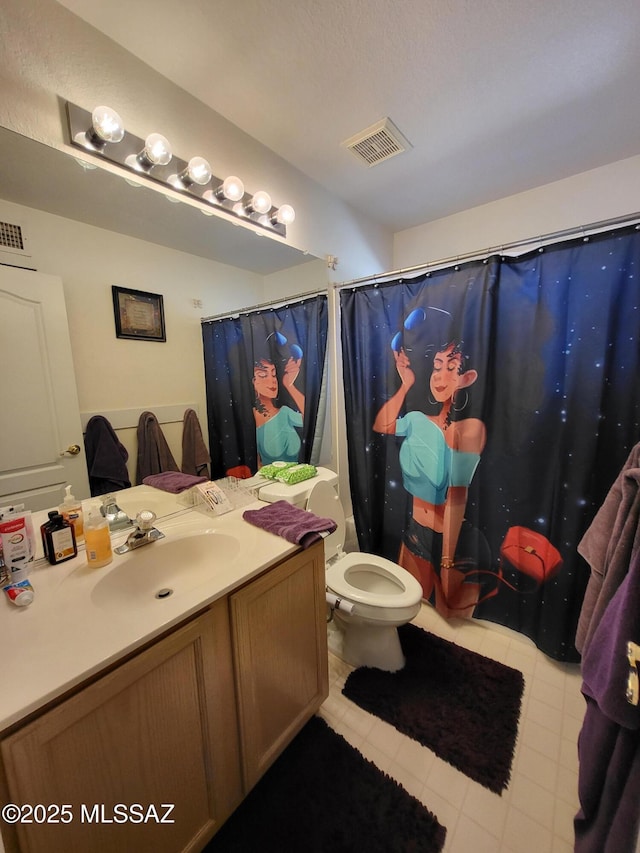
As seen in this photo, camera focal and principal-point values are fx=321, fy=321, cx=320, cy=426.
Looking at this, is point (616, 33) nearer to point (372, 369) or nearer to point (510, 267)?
point (510, 267)

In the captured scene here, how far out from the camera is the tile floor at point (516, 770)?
958 millimetres

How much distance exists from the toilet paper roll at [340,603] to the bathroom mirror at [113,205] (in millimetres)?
1611

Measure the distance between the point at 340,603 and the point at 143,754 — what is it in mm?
857

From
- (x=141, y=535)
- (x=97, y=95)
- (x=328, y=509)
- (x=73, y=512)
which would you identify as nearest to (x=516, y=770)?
(x=328, y=509)

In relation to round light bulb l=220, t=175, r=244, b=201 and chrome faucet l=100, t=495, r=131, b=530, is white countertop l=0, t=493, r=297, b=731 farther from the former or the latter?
round light bulb l=220, t=175, r=244, b=201

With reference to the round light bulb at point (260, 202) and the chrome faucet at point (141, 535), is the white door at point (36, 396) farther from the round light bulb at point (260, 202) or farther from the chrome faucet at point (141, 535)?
the round light bulb at point (260, 202)

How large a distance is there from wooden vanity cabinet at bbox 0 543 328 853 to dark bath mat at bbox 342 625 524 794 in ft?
1.30

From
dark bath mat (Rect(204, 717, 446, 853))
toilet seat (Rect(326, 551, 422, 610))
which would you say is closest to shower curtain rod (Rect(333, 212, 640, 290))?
toilet seat (Rect(326, 551, 422, 610))

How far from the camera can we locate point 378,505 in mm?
1969

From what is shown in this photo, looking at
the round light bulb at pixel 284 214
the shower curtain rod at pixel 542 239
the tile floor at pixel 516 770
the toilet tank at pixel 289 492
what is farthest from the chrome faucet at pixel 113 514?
the shower curtain rod at pixel 542 239

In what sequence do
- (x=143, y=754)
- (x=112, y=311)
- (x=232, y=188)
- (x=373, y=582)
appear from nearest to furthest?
1. (x=143, y=754)
2. (x=112, y=311)
3. (x=232, y=188)
4. (x=373, y=582)

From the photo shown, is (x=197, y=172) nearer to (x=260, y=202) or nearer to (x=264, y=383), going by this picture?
(x=260, y=202)

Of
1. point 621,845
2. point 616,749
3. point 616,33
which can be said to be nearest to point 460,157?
point 616,33

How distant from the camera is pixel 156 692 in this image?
0.75 meters
